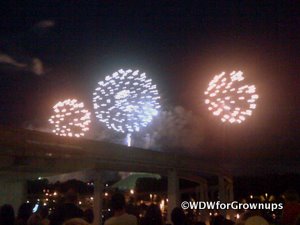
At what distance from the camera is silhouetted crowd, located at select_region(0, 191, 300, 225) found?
23.6ft

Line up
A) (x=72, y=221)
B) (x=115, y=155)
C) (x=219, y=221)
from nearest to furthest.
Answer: (x=72, y=221)
(x=219, y=221)
(x=115, y=155)

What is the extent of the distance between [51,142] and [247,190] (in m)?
78.5

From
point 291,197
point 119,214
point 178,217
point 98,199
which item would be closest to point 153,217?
point 178,217

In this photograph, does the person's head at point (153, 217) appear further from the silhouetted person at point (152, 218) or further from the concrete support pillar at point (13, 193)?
the concrete support pillar at point (13, 193)

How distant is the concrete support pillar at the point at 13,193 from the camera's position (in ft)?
94.2

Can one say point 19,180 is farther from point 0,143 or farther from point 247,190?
point 247,190

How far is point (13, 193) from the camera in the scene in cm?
3003

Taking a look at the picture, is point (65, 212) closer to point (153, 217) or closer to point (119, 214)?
point (119, 214)

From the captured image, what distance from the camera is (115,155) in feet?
96.5

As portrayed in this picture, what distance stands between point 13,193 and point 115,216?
23758 mm

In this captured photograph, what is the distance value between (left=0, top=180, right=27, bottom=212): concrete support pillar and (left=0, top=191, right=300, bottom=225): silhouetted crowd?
1776 centimetres

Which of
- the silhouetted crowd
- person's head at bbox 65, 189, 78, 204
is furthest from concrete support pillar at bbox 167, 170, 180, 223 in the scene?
person's head at bbox 65, 189, 78, 204

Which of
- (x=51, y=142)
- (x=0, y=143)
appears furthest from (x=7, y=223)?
(x=51, y=142)

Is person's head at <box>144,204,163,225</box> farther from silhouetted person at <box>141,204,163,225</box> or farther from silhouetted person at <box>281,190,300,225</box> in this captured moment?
silhouetted person at <box>281,190,300,225</box>
